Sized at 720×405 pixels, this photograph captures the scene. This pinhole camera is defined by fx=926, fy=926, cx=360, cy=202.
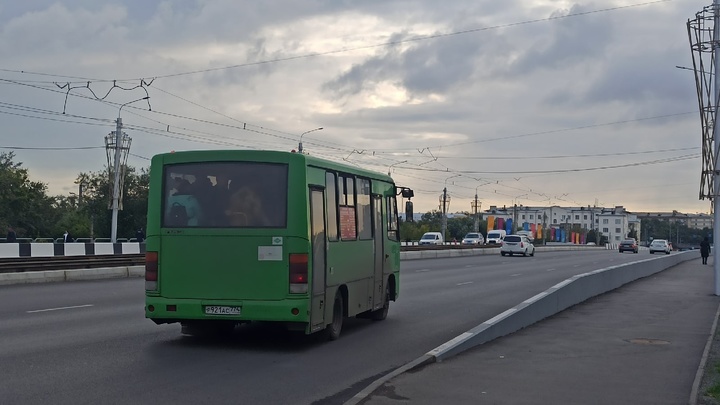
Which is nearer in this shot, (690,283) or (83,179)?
(690,283)

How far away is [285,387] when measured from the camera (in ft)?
32.0

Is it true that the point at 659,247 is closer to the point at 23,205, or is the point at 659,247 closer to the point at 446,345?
the point at 23,205

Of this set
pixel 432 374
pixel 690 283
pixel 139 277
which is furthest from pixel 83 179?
pixel 432 374

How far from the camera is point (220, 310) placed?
12352 millimetres

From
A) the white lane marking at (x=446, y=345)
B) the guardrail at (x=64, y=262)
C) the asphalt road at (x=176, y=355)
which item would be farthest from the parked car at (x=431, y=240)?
the white lane marking at (x=446, y=345)

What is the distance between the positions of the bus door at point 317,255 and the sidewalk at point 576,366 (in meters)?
2.16

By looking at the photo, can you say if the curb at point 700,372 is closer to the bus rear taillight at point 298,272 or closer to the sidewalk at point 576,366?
the sidewalk at point 576,366

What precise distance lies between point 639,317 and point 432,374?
944 cm

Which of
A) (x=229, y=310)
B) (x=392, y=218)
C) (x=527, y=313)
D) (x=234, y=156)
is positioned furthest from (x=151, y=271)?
(x=527, y=313)

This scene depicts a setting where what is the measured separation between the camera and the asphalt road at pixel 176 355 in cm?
908

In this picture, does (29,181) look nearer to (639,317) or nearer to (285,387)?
(639,317)

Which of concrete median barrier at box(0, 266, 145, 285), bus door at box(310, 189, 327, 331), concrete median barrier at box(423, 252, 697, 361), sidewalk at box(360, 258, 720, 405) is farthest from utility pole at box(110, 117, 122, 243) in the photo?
bus door at box(310, 189, 327, 331)

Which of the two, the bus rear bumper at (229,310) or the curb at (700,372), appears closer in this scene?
the curb at (700,372)

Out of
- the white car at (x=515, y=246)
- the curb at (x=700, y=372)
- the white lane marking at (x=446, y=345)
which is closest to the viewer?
the curb at (x=700, y=372)
